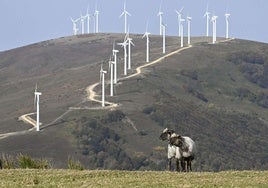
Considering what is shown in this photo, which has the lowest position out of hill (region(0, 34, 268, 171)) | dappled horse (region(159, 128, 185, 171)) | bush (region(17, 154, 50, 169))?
hill (region(0, 34, 268, 171))

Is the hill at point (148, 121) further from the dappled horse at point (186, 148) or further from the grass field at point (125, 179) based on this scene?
the grass field at point (125, 179)

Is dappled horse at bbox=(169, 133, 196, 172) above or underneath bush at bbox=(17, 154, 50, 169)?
above

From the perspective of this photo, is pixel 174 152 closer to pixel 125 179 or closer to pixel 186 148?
pixel 186 148

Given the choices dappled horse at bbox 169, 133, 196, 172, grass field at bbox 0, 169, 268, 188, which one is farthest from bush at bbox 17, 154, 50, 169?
dappled horse at bbox 169, 133, 196, 172

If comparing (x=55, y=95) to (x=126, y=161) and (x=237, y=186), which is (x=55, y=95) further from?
(x=237, y=186)

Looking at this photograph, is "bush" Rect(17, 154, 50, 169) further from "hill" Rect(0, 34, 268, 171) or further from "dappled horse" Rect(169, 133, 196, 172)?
"hill" Rect(0, 34, 268, 171)

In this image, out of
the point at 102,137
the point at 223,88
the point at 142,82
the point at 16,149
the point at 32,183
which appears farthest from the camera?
the point at 223,88

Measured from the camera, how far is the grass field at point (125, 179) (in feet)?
98.2

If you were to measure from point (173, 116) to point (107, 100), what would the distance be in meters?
14.7

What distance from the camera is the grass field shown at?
1179 inches

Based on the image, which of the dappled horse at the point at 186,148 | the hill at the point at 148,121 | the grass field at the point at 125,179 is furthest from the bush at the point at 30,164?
the hill at the point at 148,121

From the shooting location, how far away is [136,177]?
3253 cm

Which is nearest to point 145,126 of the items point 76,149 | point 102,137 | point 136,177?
point 102,137

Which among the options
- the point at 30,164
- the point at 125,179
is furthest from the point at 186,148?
the point at 30,164
